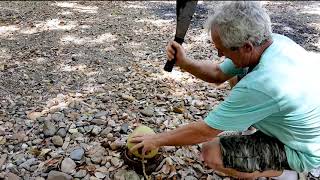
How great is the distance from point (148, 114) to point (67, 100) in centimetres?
88

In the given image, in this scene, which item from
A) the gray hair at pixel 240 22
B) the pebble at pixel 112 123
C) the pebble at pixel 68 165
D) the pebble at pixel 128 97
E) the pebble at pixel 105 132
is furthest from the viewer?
the pebble at pixel 128 97

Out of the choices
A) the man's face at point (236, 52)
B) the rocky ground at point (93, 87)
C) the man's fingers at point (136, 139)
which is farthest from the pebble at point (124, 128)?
the man's face at point (236, 52)

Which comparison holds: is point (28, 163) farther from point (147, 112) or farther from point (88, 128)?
point (147, 112)

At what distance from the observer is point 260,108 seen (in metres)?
2.18

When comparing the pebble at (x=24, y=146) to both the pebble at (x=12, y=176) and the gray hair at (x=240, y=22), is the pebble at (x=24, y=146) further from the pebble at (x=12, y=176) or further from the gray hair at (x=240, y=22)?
the gray hair at (x=240, y=22)

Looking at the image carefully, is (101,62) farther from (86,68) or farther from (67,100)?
(67,100)

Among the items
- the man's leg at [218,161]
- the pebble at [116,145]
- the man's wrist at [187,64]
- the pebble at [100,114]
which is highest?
the man's wrist at [187,64]

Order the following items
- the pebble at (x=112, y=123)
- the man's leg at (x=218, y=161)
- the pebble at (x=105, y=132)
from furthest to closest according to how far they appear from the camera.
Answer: the pebble at (x=112, y=123) → the pebble at (x=105, y=132) → the man's leg at (x=218, y=161)

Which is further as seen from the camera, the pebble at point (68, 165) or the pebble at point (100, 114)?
the pebble at point (100, 114)

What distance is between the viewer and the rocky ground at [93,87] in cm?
307

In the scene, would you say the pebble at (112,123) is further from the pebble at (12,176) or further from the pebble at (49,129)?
the pebble at (12,176)

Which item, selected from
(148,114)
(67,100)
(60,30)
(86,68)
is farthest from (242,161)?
(60,30)

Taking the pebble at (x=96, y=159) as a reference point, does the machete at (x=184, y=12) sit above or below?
above

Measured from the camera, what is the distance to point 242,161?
2.58m
